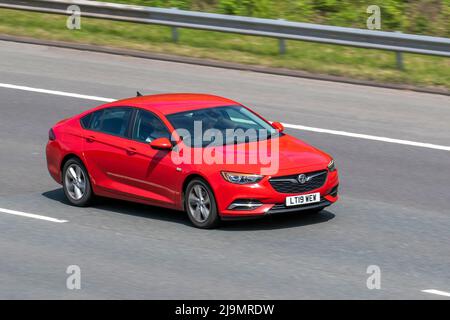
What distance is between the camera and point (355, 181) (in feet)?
52.8

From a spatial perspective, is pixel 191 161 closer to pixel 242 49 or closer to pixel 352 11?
pixel 242 49

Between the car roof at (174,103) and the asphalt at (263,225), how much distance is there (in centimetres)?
135

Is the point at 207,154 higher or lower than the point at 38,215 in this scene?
higher

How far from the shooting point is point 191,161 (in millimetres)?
14000

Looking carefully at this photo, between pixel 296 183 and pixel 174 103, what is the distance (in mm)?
2263

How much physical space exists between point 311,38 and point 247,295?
12151 millimetres

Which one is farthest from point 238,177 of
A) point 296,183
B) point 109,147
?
point 109,147

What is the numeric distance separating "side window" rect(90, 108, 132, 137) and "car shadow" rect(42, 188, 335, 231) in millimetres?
985

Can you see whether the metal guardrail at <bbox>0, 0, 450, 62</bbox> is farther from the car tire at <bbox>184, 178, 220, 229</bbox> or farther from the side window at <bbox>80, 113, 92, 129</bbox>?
the car tire at <bbox>184, 178, 220, 229</bbox>

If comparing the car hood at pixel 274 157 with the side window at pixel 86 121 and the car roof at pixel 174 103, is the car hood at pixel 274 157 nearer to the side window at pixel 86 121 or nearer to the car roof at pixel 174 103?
the car roof at pixel 174 103

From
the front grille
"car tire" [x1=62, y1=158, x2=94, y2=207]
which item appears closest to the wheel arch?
the front grille
